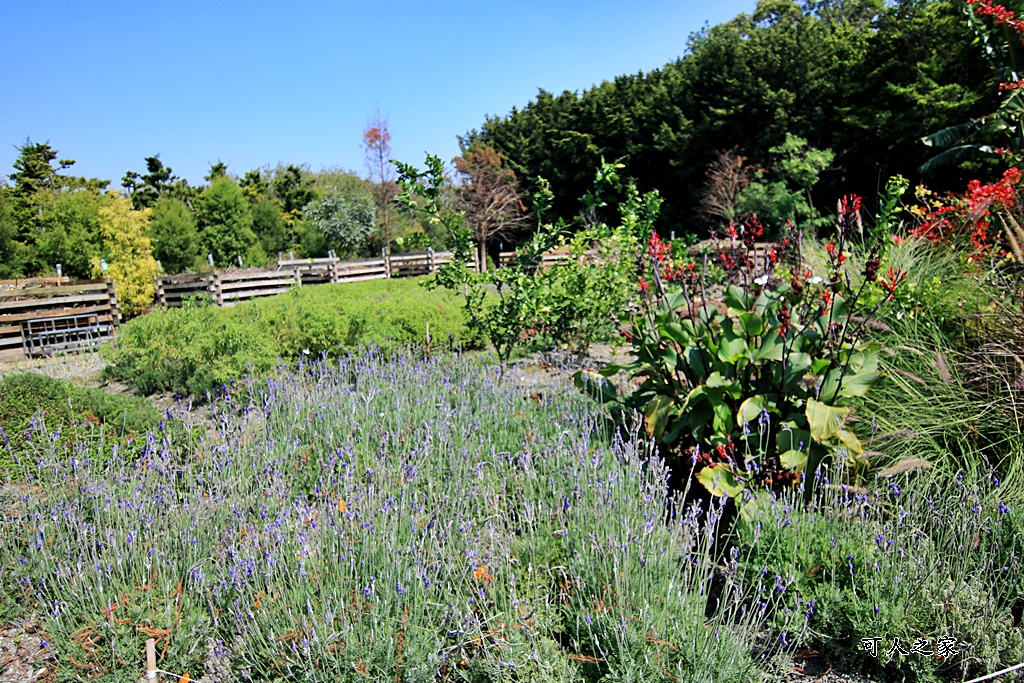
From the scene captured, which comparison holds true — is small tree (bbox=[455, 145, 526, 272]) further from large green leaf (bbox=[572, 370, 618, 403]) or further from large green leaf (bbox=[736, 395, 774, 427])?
large green leaf (bbox=[736, 395, 774, 427])

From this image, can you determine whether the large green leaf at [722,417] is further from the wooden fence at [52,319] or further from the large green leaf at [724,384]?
the wooden fence at [52,319]

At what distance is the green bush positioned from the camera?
241 inches

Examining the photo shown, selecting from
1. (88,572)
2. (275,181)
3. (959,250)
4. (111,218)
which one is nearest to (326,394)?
(88,572)

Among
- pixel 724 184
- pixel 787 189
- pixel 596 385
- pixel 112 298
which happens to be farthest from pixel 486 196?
pixel 596 385

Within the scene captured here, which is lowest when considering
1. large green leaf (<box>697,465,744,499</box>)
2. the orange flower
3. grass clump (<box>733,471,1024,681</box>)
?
grass clump (<box>733,471,1024,681</box>)

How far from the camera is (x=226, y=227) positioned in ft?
78.8

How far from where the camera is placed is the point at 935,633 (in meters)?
2.11

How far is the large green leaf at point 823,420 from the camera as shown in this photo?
2795 millimetres

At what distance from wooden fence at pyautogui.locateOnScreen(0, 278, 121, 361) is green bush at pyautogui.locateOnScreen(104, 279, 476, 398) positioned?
5242 mm

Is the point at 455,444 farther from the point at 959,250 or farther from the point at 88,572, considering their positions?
the point at 959,250

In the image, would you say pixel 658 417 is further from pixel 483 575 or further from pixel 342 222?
pixel 342 222

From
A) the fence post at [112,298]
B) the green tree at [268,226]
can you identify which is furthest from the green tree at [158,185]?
the fence post at [112,298]

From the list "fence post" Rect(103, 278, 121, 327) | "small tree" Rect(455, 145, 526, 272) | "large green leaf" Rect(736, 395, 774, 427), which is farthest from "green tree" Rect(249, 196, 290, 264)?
"large green leaf" Rect(736, 395, 774, 427)

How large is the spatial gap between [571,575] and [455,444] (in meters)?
1.29
